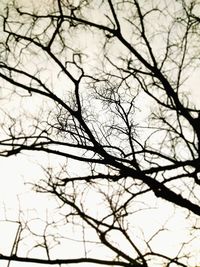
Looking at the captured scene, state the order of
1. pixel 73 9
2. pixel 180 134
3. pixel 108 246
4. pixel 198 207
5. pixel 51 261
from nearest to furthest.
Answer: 1. pixel 51 261
2. pixel 198 207
3. pixel 108 246
4. pixel 73 9
5. pixel 180 134

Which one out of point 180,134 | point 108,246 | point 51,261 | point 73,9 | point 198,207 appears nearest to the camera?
point 51,261

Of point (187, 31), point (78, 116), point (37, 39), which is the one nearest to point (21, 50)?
point (37, 39)

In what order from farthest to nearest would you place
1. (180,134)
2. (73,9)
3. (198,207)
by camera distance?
(180,134) < (73,9) < (198,207)

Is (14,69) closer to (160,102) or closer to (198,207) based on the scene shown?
(160,102)

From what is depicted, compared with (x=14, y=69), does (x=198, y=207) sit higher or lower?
lower

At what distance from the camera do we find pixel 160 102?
7.30 meters

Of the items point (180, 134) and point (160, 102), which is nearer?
point (160, 102)

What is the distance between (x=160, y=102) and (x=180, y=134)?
45.5 inches

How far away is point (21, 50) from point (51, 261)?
483cm

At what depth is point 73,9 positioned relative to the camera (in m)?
7.28

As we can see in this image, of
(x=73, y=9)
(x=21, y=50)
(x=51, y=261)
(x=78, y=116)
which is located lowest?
(x=51, y=261)

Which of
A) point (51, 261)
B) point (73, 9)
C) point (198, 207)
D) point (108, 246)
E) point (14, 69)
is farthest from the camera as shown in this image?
point (73, 9)

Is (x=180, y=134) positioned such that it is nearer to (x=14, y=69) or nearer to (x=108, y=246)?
(x=108, y=246)

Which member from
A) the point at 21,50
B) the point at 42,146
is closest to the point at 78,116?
the point at 42,146
